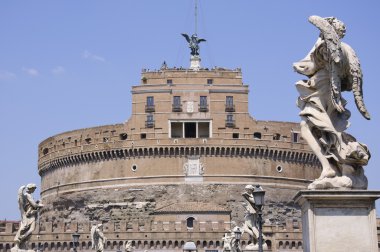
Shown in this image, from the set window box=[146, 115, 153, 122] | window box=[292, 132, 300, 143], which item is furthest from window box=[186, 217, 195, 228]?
window box=[292, 132, 300, 143]

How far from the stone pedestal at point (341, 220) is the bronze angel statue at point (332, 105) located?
13 centimetres

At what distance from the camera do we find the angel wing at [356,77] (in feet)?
19.3

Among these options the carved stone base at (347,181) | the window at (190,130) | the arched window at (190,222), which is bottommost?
the carved stone base at (347,181)

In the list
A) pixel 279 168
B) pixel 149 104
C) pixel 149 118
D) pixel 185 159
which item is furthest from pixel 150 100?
pixel 279 168

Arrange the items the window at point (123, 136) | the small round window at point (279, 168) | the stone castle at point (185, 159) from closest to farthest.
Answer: the stone castle at point (185, 159) → the small round window at point (279, 168) → the window at point (123, 136)

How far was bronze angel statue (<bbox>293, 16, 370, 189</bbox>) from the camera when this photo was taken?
5.81m

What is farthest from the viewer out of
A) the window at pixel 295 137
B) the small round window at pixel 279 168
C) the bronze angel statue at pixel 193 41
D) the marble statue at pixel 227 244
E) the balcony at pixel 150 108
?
the bronze angel statue at pixel 193 41

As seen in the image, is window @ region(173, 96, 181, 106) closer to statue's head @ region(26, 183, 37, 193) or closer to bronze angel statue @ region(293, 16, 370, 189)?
statue's head @ region(26, 183, 37, 193)

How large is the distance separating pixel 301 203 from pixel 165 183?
61.3 metres

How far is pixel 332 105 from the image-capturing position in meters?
5.95

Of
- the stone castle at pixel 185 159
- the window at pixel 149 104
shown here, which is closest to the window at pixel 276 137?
the stone castle at pixel 185 159

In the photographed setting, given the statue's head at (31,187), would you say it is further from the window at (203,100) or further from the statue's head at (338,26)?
the window at (203,100)

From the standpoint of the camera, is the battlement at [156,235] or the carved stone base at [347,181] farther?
the battlement at [156,235]

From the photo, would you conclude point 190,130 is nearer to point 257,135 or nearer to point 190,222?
point 257,135
